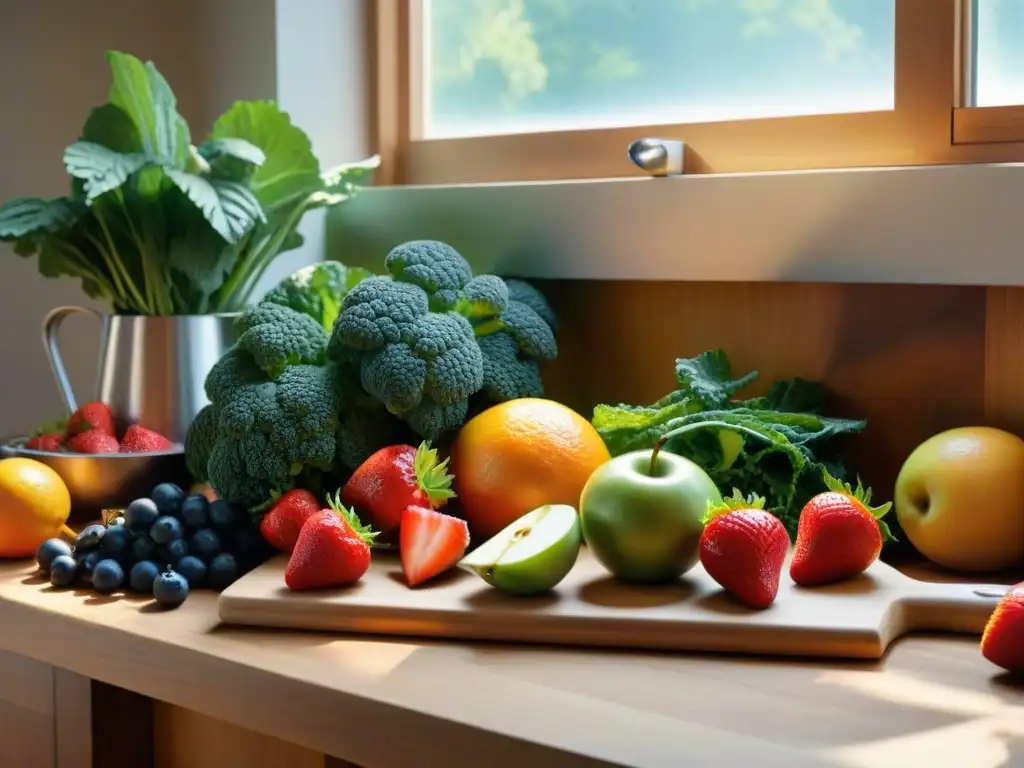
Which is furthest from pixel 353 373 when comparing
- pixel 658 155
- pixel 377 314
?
pixel 658 155

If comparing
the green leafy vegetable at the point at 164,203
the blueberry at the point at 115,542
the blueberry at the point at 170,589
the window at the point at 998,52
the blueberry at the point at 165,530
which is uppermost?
the window at the point at 998,52

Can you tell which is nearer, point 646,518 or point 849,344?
point 646,518

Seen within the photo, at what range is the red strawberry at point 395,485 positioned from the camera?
43.9 inches

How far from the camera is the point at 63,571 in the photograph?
3.59ft

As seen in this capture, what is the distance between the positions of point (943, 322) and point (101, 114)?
918mm

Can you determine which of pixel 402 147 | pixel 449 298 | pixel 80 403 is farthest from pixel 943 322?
pixel 80 403

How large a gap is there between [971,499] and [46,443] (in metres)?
0.95

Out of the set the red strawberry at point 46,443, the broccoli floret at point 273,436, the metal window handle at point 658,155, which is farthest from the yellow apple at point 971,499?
the red strawberry at point 46,443

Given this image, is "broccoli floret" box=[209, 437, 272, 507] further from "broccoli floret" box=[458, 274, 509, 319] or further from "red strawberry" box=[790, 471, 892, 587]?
"red strawberry" box=[790, 471, 892, 587]

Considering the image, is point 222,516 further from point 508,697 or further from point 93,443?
point 508,697

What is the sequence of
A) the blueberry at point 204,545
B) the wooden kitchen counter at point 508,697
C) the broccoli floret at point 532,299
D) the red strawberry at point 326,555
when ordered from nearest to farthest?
the wooden kitchen counter at point 508,697
the red strawberry at point 326,555
the blueberry at point 204,545
the broccoli floret at point 532,299

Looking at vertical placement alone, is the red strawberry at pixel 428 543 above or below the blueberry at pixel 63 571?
above

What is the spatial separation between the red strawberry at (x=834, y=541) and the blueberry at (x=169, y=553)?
0.54 meters

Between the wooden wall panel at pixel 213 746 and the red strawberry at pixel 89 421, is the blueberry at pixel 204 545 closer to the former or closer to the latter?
the wooden wall panel at pixel 213 746
